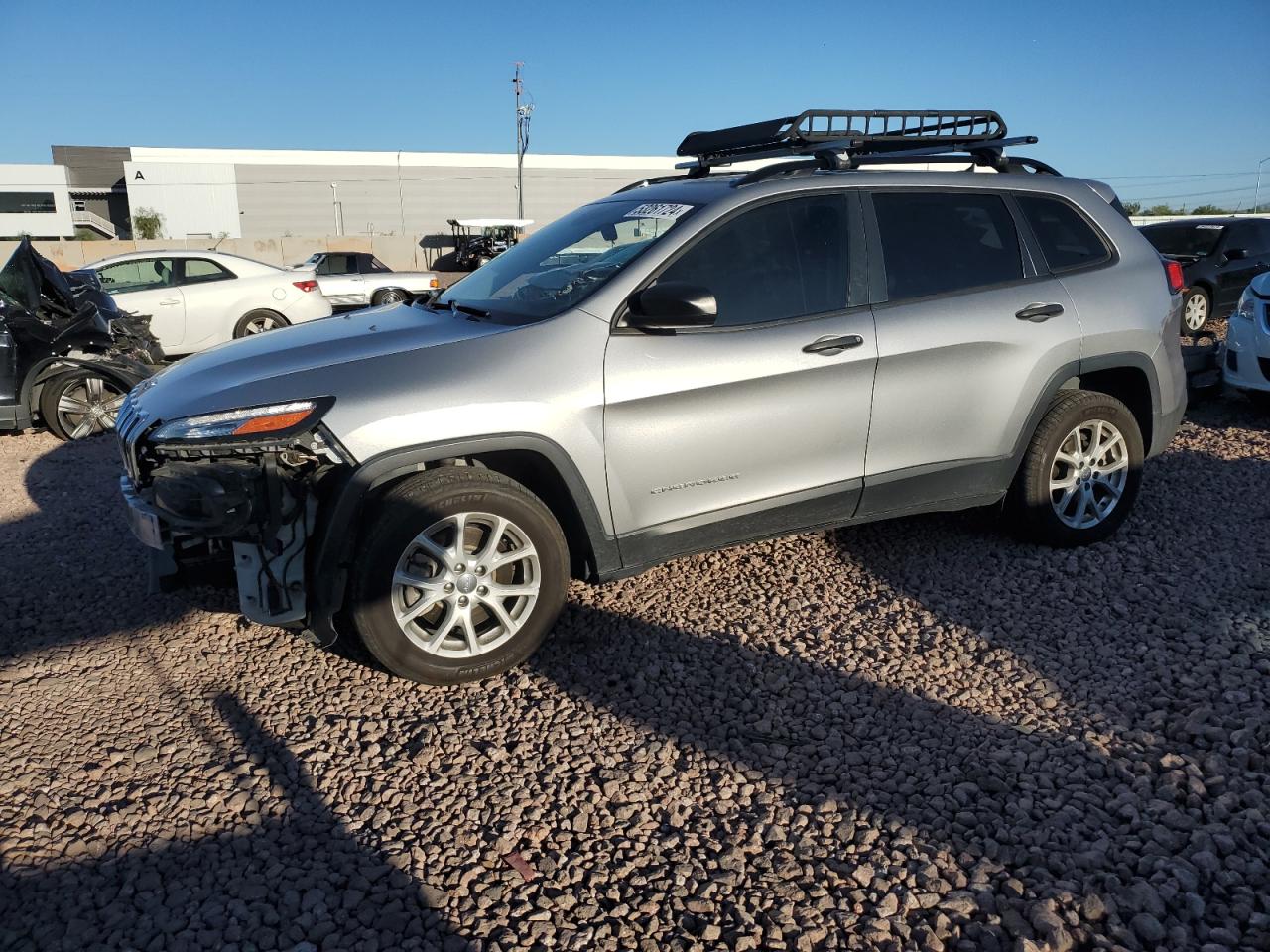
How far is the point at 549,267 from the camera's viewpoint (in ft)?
13.6

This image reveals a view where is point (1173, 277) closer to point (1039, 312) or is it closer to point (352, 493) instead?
point (1039, 312)

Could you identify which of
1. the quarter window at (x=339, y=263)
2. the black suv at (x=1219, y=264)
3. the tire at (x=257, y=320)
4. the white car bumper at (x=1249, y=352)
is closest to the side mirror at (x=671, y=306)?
the white car bumper at (x=1249, y=352)

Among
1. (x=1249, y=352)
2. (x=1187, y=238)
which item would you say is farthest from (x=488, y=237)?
(x=1249, y=352)

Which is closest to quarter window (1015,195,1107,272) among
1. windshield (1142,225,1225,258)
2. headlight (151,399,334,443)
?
headlight (151,399,334,443)

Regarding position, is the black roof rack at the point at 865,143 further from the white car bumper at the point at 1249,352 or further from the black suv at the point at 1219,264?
the black suv at the point at 1219,264

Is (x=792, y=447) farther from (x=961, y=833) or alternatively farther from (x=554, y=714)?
(x=961, y=833)

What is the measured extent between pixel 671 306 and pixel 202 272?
10.1 m

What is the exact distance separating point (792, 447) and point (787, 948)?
2.08 metres

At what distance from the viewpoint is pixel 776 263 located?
12.9 feet

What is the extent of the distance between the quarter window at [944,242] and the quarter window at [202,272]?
996cm

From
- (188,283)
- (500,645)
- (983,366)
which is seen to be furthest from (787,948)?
(188,283)

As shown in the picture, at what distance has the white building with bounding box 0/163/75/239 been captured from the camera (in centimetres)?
6222

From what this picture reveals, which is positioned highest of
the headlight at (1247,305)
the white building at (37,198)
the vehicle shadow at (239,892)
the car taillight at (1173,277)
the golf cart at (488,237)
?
the white building at (37,198)

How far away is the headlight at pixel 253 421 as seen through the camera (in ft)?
10.4
